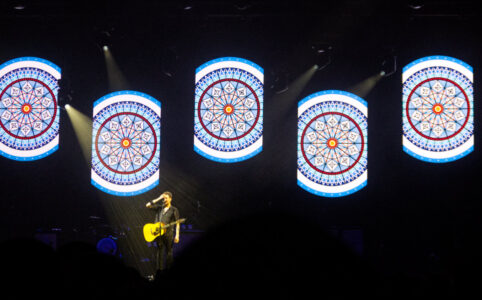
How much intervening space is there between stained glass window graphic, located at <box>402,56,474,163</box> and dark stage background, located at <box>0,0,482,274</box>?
16 centimetres

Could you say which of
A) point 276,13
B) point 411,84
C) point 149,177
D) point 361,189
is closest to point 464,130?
point 411,84

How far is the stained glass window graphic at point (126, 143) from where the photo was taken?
9.30 m

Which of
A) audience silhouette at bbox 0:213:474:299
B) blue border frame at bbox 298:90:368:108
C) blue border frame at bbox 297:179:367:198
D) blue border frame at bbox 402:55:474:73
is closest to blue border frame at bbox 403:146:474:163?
blue border frame at bbox 297:179:367:198

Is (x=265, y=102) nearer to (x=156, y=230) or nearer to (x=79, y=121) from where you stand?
(x=156, y=230)

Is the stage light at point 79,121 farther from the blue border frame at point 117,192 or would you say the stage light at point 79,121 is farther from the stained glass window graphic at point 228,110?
the stained glass window graphic at point 228,110

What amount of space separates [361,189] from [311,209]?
1.01 metres

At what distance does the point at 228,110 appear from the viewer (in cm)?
946

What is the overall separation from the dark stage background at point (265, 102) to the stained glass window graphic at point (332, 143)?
7.3 inches

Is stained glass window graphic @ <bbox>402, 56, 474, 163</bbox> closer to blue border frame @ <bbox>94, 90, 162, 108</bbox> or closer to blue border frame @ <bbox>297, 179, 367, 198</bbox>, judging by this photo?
blue border frame @ <bbox>297, 179, 367, 198</bbox>

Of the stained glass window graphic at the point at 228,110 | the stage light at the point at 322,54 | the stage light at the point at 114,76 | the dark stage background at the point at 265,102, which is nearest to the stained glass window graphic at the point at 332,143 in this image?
the dark stage background at the point at 265,102

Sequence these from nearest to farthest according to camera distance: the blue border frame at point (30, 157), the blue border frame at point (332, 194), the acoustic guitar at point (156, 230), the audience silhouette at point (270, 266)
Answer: the audience silhouette at point (270, 266), the acoustic guitar at point (156, 230), the blue border frame at point (332, 194), the blue border frame at point (30, 157)

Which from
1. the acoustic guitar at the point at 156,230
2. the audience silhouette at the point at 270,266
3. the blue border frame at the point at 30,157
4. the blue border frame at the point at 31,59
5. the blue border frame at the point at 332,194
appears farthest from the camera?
the blue border frame at the point at 31,59

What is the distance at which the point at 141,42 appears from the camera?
31.1ft

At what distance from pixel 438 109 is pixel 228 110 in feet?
13.1
